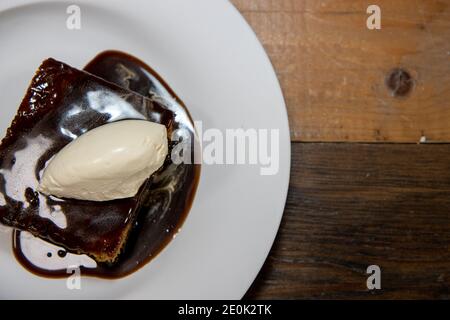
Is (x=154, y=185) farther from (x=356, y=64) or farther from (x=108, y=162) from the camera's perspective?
(x=356, y=64)

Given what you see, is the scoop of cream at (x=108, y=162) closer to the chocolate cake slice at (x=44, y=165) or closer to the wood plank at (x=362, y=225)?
the chocolate cake slice at (x=44, y=165)

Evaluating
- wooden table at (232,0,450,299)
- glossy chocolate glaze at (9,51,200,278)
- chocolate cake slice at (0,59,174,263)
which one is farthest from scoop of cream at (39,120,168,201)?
wooden table at (232,0,450,299)

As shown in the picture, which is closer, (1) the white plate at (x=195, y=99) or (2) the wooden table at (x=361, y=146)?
(1) the white plate at (x=195, y=99)

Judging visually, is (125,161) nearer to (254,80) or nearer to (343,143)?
(254,80)

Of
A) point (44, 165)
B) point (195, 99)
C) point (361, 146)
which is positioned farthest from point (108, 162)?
point (361, 146)

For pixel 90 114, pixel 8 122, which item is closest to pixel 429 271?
pixel 90 114

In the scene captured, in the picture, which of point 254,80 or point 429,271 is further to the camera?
point 429,271

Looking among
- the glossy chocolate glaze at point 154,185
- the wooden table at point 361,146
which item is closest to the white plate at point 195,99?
the glossy chocolate glaze at point 154,185
